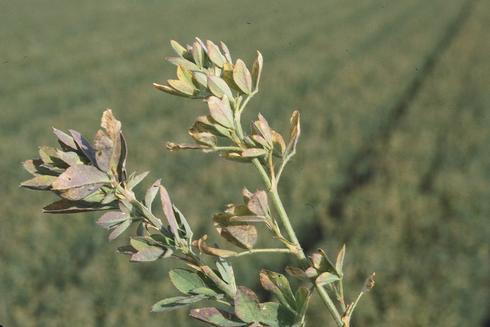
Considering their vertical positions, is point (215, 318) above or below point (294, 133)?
below

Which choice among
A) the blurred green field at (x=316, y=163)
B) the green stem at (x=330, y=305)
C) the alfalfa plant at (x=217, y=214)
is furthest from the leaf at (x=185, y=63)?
the blurred green field at (x=316, y=163)

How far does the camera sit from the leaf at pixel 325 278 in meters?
0.48

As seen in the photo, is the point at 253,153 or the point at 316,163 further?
the point at 316,163

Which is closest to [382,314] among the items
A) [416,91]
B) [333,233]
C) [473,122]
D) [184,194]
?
[333,233]

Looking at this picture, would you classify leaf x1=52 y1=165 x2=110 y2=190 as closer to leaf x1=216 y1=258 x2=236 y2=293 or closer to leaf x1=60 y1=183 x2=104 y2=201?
leaf x1=60 y1=183 x2=104 y2=201

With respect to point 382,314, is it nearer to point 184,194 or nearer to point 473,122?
point 184,194

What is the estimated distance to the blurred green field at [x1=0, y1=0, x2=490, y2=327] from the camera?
169 inches

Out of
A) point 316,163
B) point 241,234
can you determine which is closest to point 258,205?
point 241,234

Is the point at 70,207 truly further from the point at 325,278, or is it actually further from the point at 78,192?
the point at 325,278

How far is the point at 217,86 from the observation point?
19.9 inches

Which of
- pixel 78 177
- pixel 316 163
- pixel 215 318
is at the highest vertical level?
pixel 78 177

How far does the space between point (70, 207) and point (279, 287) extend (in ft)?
0.58

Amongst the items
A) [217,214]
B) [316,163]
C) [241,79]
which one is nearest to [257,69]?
[241,79]

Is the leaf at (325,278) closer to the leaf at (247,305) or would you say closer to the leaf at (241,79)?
the leaf at (247,305)
